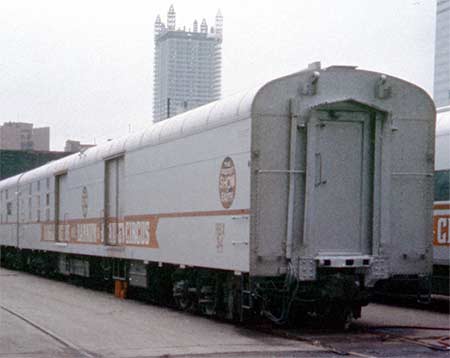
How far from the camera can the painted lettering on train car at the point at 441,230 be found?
15.8 metres

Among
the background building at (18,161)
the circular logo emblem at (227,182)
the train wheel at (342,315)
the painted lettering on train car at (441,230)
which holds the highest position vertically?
the background building at (18,161)

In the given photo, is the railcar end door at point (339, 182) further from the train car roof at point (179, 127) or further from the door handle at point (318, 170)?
the train car roof at point (179, 127)

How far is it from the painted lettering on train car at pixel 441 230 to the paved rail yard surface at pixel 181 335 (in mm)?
1256

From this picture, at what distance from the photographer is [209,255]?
46.8ft

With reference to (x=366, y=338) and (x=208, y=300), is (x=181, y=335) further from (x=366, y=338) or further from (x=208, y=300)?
(x=366, y=338)

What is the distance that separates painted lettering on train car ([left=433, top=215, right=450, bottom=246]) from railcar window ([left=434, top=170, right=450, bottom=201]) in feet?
1.14

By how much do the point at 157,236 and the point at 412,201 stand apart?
507 cm

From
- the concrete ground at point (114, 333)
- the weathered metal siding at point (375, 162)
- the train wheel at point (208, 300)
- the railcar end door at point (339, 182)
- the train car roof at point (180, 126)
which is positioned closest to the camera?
the concrete ground at point (114, 333)

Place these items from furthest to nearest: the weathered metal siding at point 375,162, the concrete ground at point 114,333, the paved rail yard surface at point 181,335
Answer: the weathered metal siding at point 375,162 < the concrete ground at point 114,333 < the paved rail yard surface at point 181,335

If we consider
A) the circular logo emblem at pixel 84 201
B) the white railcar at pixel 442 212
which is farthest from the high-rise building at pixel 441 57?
the white railcar at pixel 442 212

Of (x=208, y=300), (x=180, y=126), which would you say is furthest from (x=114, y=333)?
(x=180, y=126)

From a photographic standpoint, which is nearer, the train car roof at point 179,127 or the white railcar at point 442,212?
the train car roof at point 179,127

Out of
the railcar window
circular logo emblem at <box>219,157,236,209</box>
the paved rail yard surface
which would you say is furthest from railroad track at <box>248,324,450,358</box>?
the railcar window

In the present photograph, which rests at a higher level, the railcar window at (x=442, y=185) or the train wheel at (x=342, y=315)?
the railcar window at (x=442, y=185)
